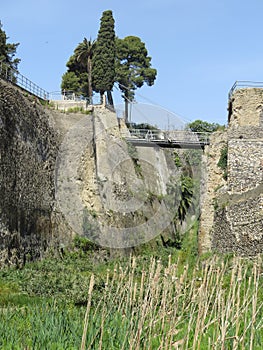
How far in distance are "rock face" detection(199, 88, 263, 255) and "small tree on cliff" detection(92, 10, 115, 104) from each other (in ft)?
29.2

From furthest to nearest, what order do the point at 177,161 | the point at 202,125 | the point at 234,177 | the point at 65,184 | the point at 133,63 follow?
the point at 202,125 < the point at 133,63 < the point at 177,161 < the point at 65,184 < the point at 234,177

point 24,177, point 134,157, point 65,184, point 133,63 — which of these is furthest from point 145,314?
point 133,63

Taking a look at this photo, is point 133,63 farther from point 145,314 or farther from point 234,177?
point 145,314

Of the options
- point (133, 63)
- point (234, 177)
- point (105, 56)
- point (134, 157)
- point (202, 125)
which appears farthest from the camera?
point (202, 125)

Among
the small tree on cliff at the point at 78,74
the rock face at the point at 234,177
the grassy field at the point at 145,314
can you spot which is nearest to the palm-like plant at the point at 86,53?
the small tree on cliff at the point at 78,74

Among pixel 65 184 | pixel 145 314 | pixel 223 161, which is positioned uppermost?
pixel 223 161

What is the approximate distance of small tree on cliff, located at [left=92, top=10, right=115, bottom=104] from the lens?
3266 centimetres

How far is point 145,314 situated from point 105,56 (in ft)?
92.7

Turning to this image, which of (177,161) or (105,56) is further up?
(105,56)

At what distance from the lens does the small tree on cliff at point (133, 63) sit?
42.9 m

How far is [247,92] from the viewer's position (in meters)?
24.6

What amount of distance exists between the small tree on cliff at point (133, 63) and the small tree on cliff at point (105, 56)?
9181mm

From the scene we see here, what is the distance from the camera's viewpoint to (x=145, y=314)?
5340 millimetres

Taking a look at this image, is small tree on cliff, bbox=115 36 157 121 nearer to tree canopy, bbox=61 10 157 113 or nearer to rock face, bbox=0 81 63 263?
tree canopy, bbox=61 10 157 113
